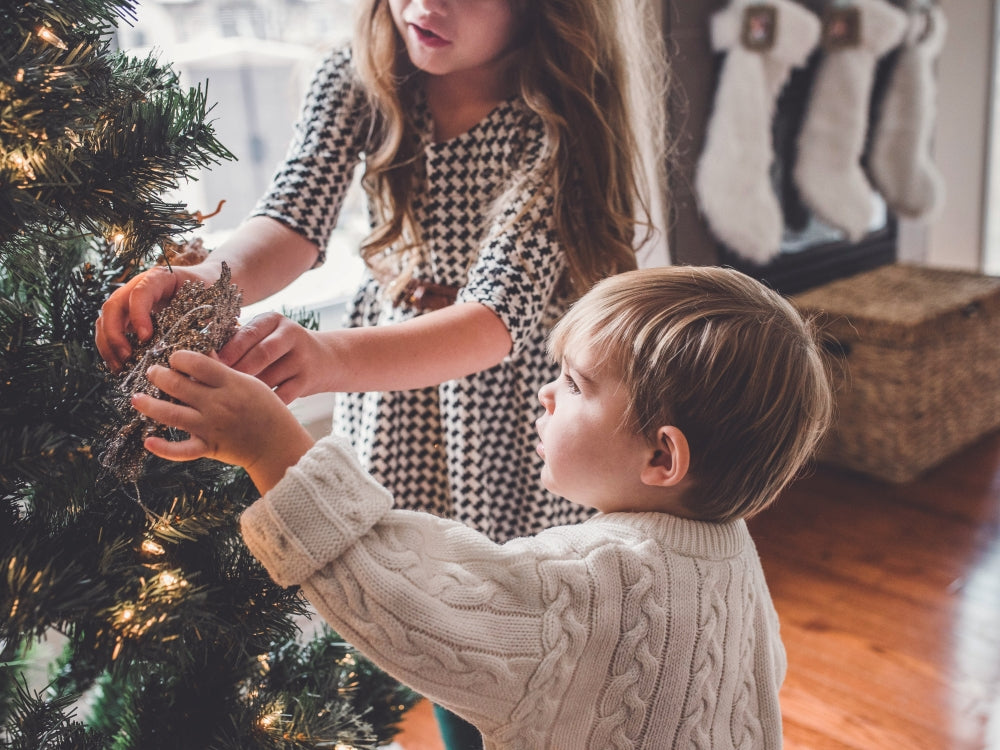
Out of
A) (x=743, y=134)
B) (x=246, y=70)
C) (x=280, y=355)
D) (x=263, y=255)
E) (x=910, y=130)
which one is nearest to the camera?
(x=280, y=355)

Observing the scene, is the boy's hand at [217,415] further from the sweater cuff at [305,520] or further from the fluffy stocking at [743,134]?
the fluffy stocking at [743,134]

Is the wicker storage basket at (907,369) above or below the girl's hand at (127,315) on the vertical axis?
below

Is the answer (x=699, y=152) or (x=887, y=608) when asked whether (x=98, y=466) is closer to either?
(x=887, y=608)

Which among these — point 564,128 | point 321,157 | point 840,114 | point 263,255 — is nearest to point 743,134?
point 840,114

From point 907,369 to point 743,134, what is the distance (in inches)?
28.2

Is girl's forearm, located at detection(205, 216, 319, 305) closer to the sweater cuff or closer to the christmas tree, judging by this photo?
the christmas tree

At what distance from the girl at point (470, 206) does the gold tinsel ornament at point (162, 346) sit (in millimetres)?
251

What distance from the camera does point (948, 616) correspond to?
6.02 ft

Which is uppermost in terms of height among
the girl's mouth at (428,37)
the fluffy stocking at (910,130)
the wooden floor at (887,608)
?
the girl's mouth at (428,37)

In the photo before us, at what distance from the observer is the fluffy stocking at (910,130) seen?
2.72m

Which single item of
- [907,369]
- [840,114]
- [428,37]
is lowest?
[907,369]

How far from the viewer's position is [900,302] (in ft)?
8.09

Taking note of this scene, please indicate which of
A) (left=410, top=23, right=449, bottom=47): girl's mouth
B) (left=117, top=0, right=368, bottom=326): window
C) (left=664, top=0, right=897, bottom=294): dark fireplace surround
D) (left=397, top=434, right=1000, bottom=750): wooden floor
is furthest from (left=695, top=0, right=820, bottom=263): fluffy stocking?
(left=410, top=23, right=449, bottom=47): girl's mouth

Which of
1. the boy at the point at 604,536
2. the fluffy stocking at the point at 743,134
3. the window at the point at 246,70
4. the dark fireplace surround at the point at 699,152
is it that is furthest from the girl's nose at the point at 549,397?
the fluffy stocking at the point at 743,134
